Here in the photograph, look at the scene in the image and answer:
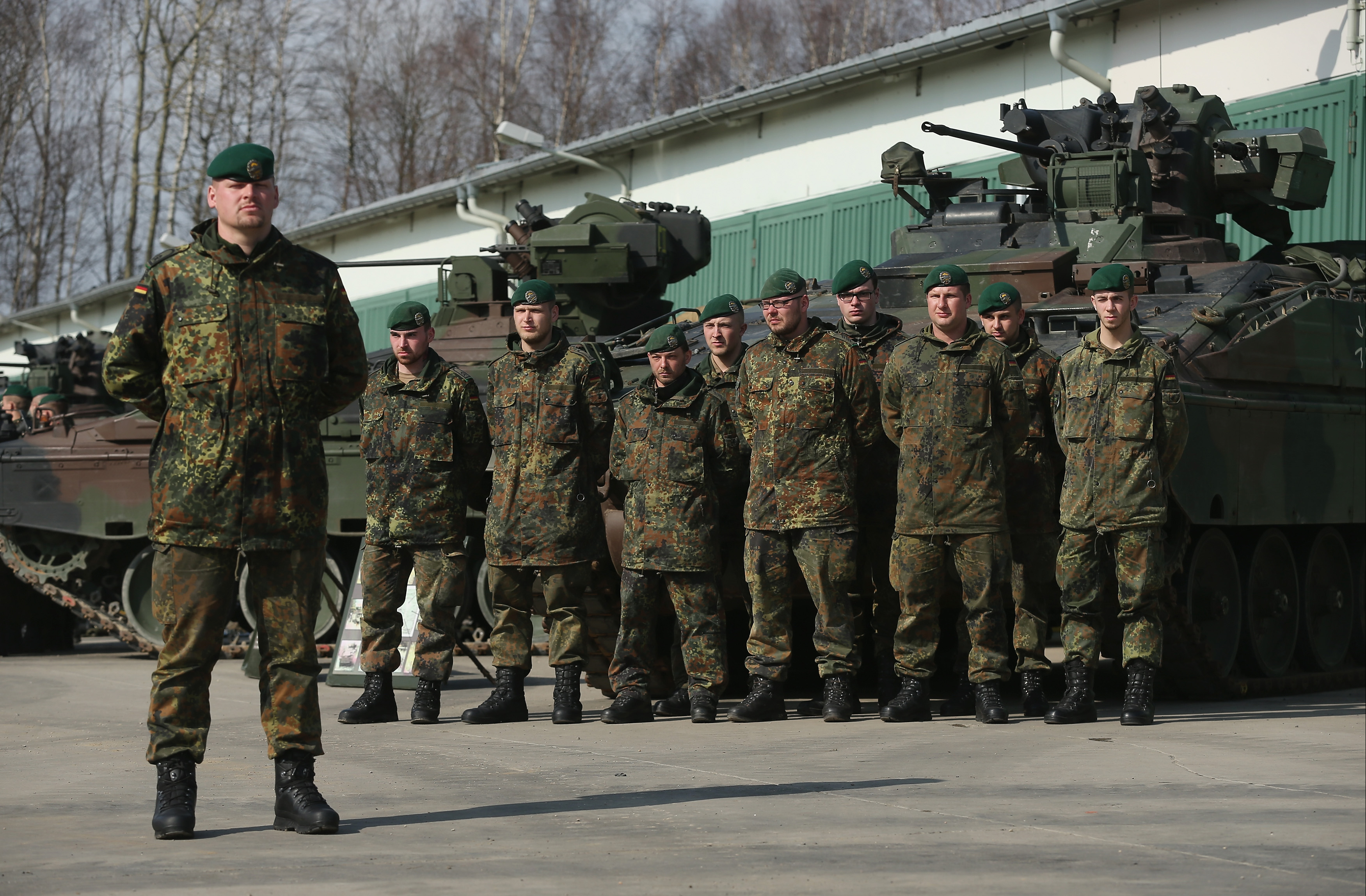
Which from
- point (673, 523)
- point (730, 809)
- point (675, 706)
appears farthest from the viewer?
point (675, 706)

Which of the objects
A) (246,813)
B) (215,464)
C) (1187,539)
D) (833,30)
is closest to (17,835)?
(246,813)

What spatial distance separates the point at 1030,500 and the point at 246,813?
4169 mm

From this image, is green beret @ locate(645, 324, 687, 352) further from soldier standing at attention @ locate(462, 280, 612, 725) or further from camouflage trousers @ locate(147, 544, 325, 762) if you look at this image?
camouflage trousers @ locate(147, 544, 325, 762)

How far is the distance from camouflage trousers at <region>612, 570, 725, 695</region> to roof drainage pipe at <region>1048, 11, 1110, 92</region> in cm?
1138

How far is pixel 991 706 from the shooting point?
327 inches

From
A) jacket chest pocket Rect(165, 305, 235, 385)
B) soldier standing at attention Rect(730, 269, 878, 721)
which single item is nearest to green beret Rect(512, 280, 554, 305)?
soldier standing at attention Rect(730, 269, 878, 721)

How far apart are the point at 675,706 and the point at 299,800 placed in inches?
144

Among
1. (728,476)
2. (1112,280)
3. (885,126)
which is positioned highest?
(885,126)

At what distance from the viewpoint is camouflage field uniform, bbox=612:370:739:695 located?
8.61 metres

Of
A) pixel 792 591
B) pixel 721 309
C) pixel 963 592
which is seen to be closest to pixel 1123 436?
pixel 963 592

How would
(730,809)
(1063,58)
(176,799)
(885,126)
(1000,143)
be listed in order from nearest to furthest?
(176,799) → (730,809) → (1000,143) → (1063,58) → (885,126)

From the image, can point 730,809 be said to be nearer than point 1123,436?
Yes

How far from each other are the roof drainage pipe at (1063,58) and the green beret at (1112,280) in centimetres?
1064

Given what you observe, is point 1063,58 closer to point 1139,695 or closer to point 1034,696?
point 1034,696
